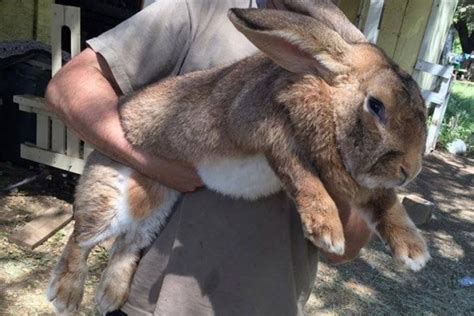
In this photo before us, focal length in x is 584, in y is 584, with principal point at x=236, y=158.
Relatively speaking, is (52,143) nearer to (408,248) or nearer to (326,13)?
(326,13)

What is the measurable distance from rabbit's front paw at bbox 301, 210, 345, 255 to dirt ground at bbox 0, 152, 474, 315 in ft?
8.82

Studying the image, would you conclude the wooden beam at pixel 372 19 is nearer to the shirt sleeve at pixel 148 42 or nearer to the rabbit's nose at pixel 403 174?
the shirt sleeve at pixel 148 42

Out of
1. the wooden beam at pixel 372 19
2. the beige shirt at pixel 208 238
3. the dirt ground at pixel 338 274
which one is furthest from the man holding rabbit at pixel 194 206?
the wooden beam at pixel 372 19

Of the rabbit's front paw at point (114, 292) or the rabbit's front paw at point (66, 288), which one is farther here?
the rabbit's front paw at point (66, 288)

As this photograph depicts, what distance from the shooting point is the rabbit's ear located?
4.96ft

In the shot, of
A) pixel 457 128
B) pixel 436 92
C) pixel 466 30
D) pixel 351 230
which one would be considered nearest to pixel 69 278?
pixel 351 230

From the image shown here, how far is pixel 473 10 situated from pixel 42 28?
1032 inches

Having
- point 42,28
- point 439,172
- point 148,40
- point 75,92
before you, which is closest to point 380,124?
point 148,40

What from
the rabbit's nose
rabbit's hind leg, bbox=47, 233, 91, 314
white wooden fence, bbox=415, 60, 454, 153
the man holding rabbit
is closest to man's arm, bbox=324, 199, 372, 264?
the man holding rabbit

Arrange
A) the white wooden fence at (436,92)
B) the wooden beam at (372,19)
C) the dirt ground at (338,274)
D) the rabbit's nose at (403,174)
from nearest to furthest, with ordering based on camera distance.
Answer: the rabbit's nose at (403,174) → the dirt ground at (338,274) → the wooden beam at (372,19) → the white wooden fence at (436,92)

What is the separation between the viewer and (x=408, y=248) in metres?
1.72

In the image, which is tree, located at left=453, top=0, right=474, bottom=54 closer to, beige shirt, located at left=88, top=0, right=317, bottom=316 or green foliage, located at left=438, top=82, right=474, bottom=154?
green foliage, located at left=438, top=82, right=474, bottom=154

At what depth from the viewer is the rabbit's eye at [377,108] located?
1.51m

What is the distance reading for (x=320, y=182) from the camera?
1.61 metres
